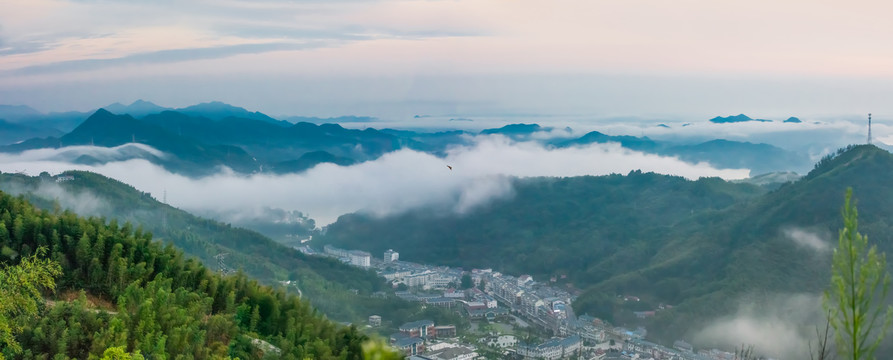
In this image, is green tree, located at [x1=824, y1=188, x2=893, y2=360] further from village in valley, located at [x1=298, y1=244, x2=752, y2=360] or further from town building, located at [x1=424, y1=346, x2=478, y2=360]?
town building, located at [x1=424, y1=346, x2=478, y2=360]

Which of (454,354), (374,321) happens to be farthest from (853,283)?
(374,321)

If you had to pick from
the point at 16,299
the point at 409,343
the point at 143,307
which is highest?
the point at 16,299

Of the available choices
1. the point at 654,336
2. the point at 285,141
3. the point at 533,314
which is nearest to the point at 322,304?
the point at 533,314

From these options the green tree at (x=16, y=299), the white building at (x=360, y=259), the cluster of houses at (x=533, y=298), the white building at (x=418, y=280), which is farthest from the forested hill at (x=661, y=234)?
the green tree at (x=16, y=299)

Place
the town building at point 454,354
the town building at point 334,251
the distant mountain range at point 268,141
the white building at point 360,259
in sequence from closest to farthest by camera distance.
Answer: the town building at point 454,354 < the white building at point 360,259 < the town building at point 334,251 < the distant mountain range at point 268,141

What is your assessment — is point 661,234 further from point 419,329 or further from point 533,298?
point 419,329

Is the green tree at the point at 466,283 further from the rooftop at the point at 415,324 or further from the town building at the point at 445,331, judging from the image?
the rooftop at the point at 415,324

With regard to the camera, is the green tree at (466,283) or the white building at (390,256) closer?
the green tree at (466,283)
